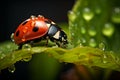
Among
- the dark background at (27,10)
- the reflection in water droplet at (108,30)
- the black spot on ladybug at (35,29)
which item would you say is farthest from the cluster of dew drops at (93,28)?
the dark background at (27,10)

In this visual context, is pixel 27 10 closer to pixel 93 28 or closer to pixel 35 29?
pixel 35 29

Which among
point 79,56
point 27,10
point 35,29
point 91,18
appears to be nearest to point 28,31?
point 35,29

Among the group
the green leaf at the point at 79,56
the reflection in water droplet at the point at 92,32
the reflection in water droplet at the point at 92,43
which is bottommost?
the green leaf at the point at 79,56

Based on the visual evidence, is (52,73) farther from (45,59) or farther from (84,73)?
(84,73)

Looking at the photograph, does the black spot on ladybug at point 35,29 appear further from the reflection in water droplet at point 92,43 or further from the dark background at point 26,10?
the dark background at point 26,10

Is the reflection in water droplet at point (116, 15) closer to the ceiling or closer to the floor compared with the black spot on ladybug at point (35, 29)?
closer to the ceiling

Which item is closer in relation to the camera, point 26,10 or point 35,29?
point 35,29

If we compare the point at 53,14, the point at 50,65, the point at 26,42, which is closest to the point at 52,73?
the point at 50,65
